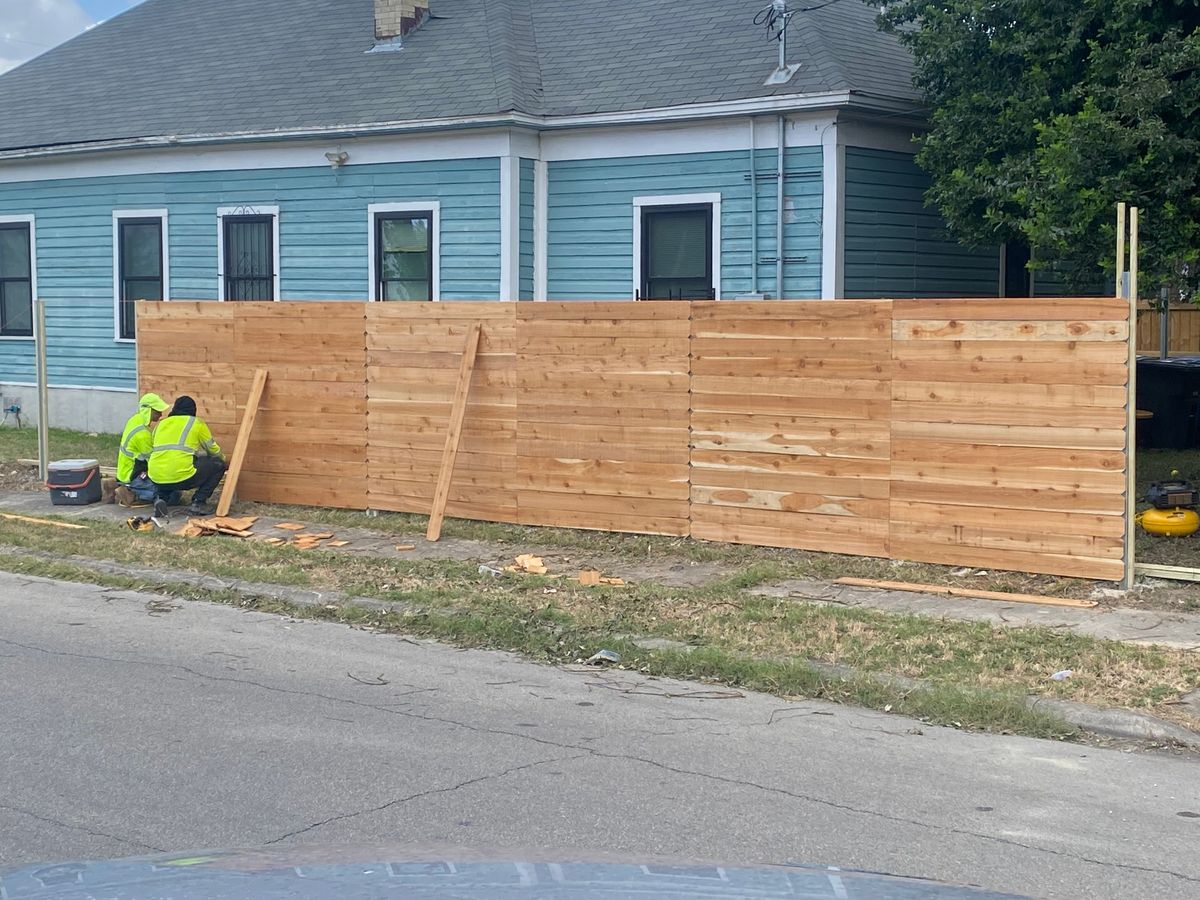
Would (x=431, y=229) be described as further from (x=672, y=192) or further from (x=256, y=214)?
(x=672, y=192)

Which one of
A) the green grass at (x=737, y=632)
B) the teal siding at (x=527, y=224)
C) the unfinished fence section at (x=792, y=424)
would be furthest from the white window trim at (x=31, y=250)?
the unfinished fence section at (x=792, y=424)

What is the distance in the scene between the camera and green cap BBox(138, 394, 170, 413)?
1398 centimetres

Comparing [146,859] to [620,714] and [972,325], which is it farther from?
[972,325]

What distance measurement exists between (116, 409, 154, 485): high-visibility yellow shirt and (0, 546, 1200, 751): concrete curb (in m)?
2.53

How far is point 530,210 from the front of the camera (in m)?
18.0

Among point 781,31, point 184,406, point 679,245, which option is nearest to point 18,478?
point 184,406

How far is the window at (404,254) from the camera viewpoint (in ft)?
60.7

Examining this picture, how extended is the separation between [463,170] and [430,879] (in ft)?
53.2

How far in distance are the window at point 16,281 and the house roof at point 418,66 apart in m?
1.40

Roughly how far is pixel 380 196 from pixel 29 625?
33.7 ft

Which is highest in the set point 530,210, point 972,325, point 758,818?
point 530,210

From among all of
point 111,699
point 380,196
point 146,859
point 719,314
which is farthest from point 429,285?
point 146,859

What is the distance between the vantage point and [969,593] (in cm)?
1010

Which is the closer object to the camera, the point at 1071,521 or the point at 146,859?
the point at 146,859
